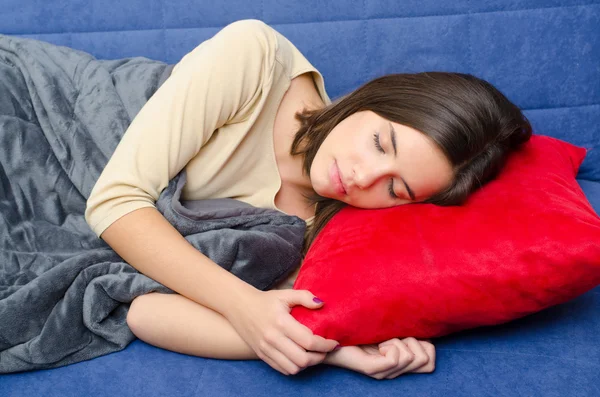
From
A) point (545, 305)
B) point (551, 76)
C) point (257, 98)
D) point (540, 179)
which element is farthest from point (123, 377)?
point (551, 76)

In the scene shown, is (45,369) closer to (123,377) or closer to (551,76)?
(123,377)

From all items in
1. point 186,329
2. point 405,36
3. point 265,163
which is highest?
point 405,36

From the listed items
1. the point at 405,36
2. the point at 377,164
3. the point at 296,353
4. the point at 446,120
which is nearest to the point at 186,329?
the point at 296,353

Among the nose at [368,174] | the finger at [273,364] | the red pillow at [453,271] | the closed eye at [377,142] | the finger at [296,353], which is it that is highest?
the closed eye at [377,142]

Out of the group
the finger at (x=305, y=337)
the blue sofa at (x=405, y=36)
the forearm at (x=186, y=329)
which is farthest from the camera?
the blue sofa at (x=405, y=36)

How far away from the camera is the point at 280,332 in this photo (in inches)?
35.6

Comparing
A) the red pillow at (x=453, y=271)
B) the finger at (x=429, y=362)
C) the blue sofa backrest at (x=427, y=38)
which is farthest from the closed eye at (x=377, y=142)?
the blue sofa backrest at (x=427, y=38)

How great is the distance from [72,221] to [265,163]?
0.43m

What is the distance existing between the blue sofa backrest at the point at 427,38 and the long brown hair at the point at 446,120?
36 centimetres

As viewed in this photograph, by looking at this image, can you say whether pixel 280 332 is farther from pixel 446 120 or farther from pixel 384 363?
pixel 446 120

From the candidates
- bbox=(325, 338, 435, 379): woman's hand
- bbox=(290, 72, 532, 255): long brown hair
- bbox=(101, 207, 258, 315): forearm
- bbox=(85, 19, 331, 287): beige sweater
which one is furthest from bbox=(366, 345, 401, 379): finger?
Answer: bbox=(85, 19, 331, 287): beige sweater

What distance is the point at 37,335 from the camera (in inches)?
39.1

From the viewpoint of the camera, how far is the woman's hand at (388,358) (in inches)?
36.1

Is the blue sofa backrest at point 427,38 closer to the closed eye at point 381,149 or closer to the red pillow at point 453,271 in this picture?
the closed eye at point 381,149
